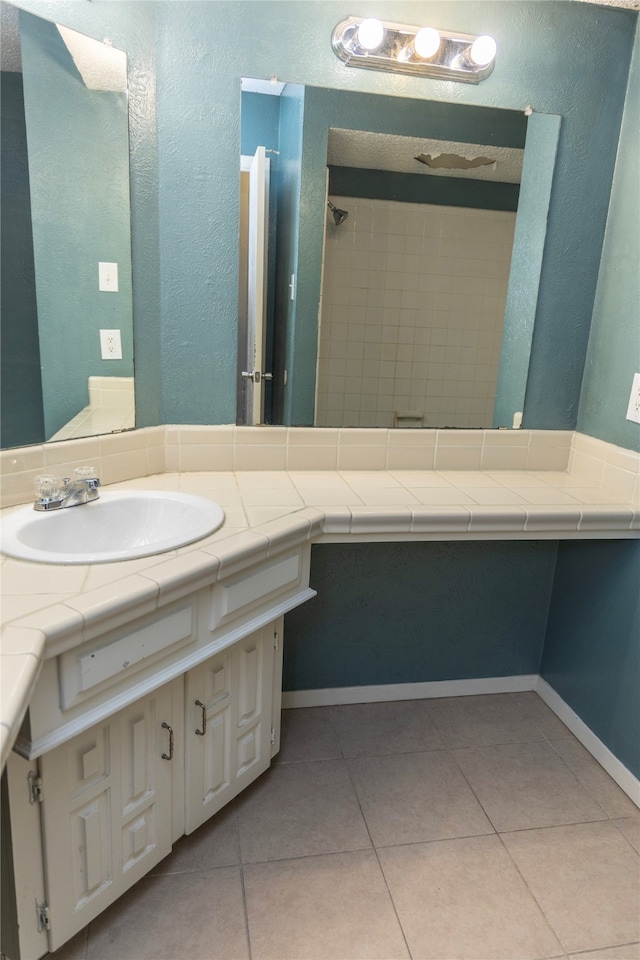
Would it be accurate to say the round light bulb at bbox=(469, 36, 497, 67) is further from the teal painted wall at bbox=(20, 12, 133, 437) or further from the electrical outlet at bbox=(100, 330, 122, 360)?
the electrical outlet at bbox=(100, 330, 122, 360)

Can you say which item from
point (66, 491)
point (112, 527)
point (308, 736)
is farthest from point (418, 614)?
point (66, 491)

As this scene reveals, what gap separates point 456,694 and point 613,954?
0.96 metres

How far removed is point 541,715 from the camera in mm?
2199

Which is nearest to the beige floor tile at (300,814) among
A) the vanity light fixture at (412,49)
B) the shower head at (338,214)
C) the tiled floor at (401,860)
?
the tiled floor at (401,860)

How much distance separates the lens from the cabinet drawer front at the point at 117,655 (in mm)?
1063

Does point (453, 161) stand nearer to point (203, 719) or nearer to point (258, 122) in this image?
point (258, 122)

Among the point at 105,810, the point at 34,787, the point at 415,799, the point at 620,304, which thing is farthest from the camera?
the point at 620,304

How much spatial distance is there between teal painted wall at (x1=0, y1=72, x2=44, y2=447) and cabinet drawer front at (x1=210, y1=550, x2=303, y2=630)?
24.4 inches

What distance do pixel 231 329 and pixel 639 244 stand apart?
1.20m

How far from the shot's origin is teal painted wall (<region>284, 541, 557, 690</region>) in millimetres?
2074

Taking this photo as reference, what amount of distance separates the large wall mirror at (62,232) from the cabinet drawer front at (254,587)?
614 millimetres

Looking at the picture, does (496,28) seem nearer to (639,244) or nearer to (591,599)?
(639,244)

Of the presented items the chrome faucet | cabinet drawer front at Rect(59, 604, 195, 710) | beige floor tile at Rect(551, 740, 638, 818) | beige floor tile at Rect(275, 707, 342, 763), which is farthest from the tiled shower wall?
beige floor tile at Rect(551, 740, 638, 818)

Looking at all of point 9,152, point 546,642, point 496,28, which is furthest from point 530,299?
point 9,152
